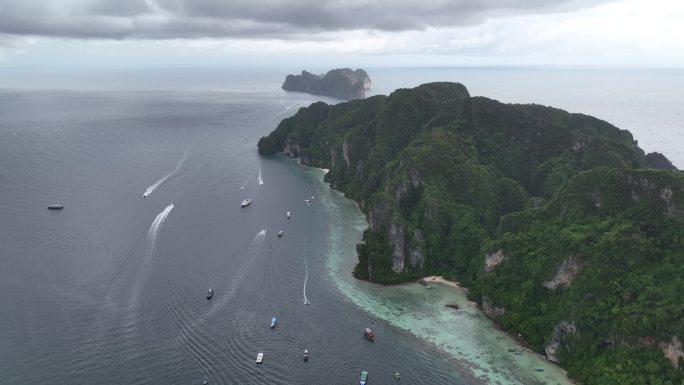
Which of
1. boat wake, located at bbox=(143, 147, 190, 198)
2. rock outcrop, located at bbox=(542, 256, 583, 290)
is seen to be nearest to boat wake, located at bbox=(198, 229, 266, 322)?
boat wake, located at bbox=(143, 147, 190, 198)

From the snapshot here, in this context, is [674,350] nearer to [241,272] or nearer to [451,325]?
[451,325]


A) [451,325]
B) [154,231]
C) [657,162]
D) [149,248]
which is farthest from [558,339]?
[657,162]

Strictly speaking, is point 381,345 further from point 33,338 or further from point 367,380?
point 33,338

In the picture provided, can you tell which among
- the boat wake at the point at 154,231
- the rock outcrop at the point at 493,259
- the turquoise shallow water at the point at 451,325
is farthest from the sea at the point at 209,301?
the rock outcrop at the point at 493,259

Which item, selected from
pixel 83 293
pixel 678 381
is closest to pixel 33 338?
pixel 83 293

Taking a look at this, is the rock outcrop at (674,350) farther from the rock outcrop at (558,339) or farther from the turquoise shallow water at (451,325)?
the turquoise shallow water at (451,325)
